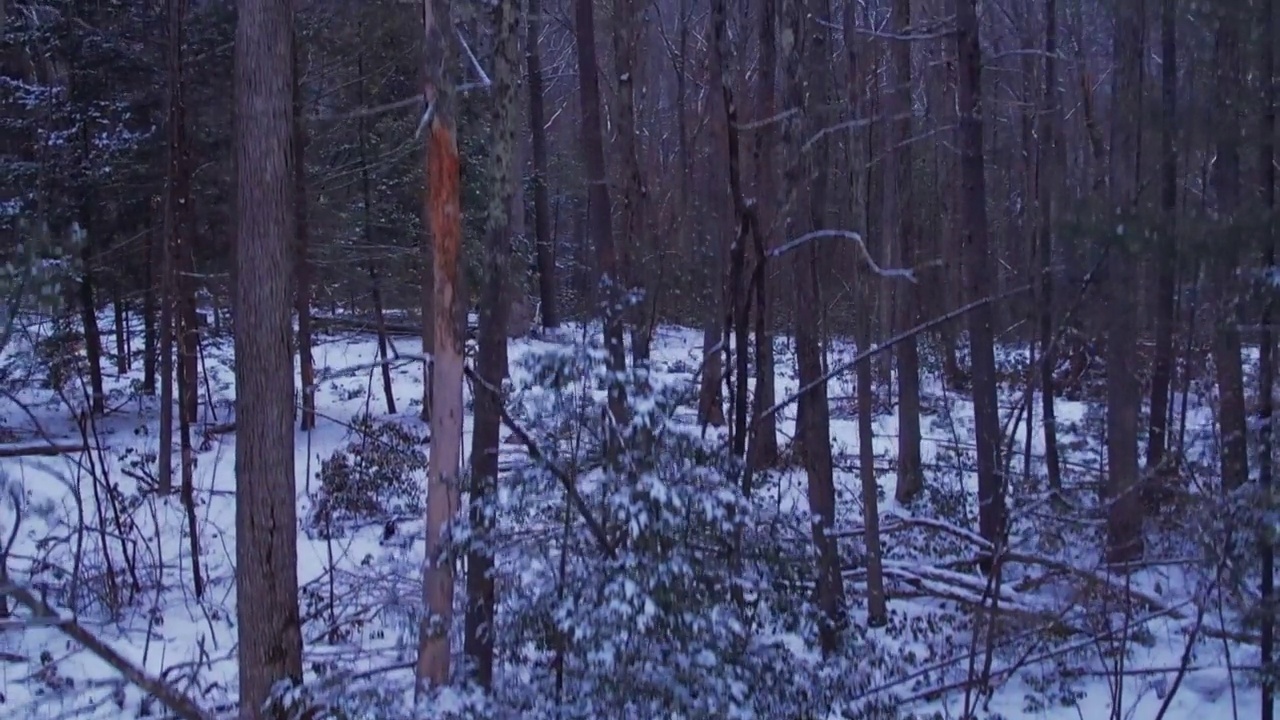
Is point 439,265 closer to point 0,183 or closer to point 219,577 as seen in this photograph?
point 219,577

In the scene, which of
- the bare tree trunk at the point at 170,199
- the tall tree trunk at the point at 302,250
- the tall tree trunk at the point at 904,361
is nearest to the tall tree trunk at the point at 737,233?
the tall tree trunk at the point at 904,361

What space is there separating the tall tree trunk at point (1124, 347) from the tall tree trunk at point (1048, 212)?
28.9 inches

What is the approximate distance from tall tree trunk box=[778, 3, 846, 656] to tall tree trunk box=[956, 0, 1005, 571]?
179 centimetres

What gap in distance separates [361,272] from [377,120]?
2888mm

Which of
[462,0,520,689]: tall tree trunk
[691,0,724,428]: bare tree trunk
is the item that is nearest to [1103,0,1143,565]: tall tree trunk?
[691,0,724,428]: bare tree trunk

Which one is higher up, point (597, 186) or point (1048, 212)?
point (597, 186)

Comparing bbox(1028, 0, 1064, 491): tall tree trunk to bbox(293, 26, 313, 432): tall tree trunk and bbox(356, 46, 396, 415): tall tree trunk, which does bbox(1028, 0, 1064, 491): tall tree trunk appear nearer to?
bbox(293, 26, 313, 432): tall tree trunk

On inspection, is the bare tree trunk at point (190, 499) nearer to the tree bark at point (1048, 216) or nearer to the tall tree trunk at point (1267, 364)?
the tree bark at point (1048, 216)

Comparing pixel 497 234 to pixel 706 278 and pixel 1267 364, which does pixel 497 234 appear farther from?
pixel 706 278

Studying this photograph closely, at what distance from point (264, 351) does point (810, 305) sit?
16.9 ft

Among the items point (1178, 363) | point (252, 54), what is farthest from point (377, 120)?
point (1178, 363)

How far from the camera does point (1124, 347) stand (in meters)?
12.5

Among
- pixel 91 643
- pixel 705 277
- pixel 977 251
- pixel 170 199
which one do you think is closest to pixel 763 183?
pixel 977 251

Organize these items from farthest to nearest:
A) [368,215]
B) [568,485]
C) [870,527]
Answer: [368,215] → [870,527] → [568,485]
